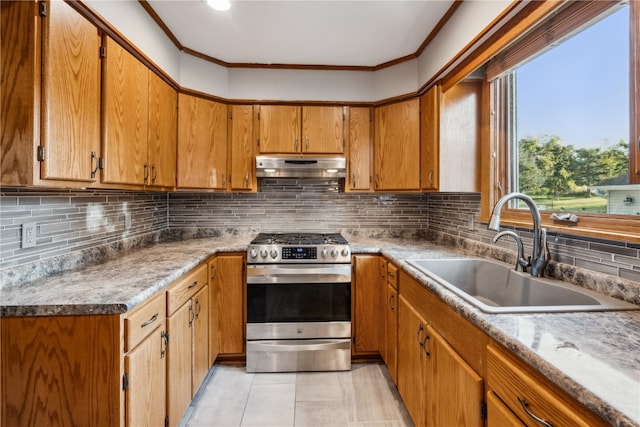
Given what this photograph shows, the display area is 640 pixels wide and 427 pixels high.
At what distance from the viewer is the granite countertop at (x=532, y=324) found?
614mm

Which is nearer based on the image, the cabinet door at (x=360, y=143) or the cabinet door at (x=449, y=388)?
the cabinet door at (x=449, y=388)

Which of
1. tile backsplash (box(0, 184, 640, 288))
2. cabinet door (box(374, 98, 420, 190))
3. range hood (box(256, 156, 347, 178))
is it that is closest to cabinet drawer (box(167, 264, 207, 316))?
tile backsplash (box(0, 184, 640, 288))

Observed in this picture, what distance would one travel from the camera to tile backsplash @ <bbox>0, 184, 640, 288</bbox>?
134cm

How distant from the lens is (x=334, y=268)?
2.32 m

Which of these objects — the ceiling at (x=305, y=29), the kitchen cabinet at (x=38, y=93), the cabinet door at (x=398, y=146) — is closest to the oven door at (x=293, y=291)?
the cabinet door at (x=398, y=146)

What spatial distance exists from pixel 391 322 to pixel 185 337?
4.30 ft

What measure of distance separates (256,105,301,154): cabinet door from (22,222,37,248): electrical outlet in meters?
1.60

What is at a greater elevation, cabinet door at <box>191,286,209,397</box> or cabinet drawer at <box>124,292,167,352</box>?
cabinet drawer at <box>124,292,167,352</box>

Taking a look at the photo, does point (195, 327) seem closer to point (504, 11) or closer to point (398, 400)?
point (398, 400)

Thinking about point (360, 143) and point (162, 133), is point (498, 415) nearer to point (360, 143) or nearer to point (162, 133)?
point (360, 143)

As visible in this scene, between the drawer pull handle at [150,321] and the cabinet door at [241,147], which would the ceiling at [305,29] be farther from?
the drawer pull handle at [150,321]

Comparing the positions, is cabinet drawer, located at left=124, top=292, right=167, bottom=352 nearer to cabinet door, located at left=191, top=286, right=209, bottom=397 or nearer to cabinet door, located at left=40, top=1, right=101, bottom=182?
cabinet door, located at left=191, top=286, right=209, bottom=397

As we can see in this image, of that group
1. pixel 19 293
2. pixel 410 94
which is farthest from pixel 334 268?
pixel 19 293

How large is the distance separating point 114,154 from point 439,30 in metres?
2.16
